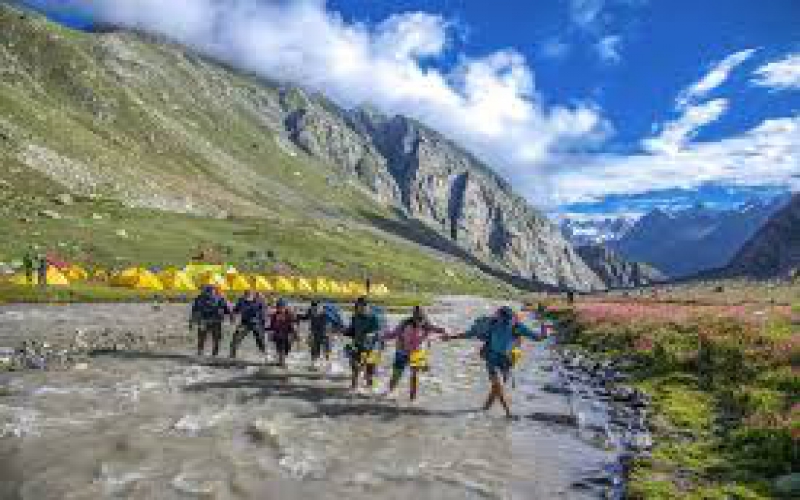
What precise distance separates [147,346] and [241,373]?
8024 millimetres

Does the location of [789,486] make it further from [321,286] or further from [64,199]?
[64,199]

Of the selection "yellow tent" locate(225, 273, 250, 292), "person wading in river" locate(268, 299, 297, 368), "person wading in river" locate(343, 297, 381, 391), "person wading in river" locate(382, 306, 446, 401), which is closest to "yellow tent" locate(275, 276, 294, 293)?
"yellow tent" locate(225, 273, 250, 292)

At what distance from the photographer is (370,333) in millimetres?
25891

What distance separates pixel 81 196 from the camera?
405ft

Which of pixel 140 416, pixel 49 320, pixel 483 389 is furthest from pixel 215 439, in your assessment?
pixel 49 320

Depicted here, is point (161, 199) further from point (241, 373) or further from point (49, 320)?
point (241, 373)

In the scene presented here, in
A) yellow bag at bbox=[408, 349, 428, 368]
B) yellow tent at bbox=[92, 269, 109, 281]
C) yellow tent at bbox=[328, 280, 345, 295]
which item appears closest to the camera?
yellow bag at bbox=[408, 349, 428, 368]

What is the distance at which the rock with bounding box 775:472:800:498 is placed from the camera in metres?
14.3

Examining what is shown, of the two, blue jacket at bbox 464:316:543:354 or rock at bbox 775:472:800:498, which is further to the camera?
blue jacket at bbox 464:316:543:354

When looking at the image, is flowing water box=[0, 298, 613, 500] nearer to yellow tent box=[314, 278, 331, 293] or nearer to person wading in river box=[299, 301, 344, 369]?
person wading in river box=[299, 301, 344, 369]

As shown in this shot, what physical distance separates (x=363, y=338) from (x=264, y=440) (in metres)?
8.87

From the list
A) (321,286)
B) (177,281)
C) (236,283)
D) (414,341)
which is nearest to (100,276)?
(177,281)

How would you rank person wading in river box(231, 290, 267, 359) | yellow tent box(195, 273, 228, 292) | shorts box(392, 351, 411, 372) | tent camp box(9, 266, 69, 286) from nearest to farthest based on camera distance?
1. shorts box(392, 351, 411, 372)
2. person wading in river box(231, 290, 267, 359)
3. tent camp box(9, 266, 69, 286)
4. yellow tent box(195, 273, 228, 292)

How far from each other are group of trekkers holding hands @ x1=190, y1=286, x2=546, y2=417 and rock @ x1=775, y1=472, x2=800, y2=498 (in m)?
8.56
